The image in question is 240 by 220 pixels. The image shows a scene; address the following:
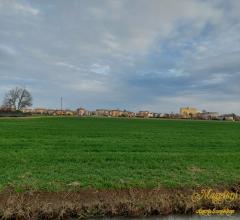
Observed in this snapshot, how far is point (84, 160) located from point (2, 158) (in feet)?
10.7

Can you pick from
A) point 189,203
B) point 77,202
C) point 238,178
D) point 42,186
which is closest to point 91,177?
point 42,186

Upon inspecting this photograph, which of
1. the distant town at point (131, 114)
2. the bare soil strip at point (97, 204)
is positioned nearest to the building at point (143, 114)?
the distant town at point (131, 114)

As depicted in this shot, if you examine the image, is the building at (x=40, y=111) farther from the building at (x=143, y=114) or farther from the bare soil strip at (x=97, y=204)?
the bare soil strip at (x=97, y=204)

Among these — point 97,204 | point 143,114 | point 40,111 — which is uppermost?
point 40,111

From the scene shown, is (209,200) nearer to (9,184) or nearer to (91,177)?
(91,177)

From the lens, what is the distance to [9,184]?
10297mm

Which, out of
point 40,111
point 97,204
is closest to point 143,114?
point 40,111

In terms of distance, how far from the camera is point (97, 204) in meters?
8.70

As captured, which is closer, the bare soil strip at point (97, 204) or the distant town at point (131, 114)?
the bare soil strip at point (97, 204)

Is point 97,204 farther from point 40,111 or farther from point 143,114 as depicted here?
point 143,114

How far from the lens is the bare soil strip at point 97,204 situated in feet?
26.8

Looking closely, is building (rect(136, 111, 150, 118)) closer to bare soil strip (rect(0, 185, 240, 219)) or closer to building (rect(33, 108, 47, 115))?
building (rect(33, 108, 47, 115))

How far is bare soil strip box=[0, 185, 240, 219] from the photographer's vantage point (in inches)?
321

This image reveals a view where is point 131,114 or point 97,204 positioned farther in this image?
point 131,114
